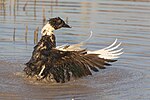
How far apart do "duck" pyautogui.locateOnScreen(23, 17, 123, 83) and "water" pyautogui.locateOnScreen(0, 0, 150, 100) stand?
145mm

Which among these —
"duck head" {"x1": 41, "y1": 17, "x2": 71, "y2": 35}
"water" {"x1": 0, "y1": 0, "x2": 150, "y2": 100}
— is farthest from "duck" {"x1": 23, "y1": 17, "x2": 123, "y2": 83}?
"water" {"x1": 0, "y1": 0, "x2": 150, "y2": 100}

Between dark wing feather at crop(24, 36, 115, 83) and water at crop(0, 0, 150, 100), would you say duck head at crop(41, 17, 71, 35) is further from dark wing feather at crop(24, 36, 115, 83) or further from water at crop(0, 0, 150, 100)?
water at crop(0, 0, 150, 100)

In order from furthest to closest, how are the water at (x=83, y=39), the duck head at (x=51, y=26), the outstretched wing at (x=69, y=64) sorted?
the duck head at (x=51, y=26) < the outstretched wing at (x=69, y=64) < the water at (x=83, y=39)

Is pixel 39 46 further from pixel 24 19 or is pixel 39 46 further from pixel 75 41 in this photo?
pixel 24 19

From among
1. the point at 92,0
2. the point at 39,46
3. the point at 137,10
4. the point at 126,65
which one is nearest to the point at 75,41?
the point at 126,65

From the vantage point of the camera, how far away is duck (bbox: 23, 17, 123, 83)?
8.01m

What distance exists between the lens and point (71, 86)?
796cm

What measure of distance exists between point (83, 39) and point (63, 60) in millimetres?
3031

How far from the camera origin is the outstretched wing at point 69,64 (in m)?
8.00

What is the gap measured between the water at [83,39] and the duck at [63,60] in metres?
0.14

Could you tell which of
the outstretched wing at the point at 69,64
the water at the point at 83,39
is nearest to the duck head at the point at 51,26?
the outstretched wing at the point at 69,64

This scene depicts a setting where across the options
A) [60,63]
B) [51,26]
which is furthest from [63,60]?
[51,26]

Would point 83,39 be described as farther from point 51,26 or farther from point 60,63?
point 60,63

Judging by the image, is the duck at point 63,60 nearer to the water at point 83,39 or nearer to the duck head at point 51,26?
the duck head at point 51,26
